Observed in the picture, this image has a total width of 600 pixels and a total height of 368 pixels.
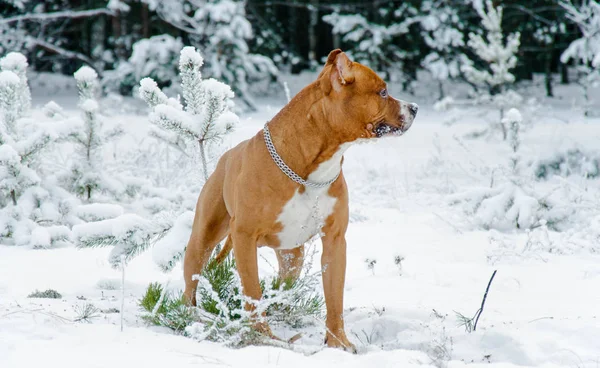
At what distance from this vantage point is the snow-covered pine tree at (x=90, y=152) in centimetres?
660

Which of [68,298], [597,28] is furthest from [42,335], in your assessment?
[597,28]

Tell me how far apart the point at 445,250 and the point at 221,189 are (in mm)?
2738

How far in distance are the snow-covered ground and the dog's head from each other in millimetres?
1082

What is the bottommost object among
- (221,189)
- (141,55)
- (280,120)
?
(141,55)

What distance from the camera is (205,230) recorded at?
13.4ft

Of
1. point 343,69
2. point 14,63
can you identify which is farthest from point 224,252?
point 14,63

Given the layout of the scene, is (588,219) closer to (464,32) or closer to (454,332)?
(454,332)

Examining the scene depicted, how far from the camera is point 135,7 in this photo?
57.9 ft

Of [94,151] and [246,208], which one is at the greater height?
[246,208]

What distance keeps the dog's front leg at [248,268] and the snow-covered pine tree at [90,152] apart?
351 cm

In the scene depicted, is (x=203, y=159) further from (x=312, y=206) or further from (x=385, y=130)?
(x=385, y=130)

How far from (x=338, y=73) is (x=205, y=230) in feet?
4.15

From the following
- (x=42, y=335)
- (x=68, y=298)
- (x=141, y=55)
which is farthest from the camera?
(x=141, y=55)

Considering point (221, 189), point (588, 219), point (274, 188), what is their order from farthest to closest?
point (588, 219) < point (221, 189) < point (274, 188)
